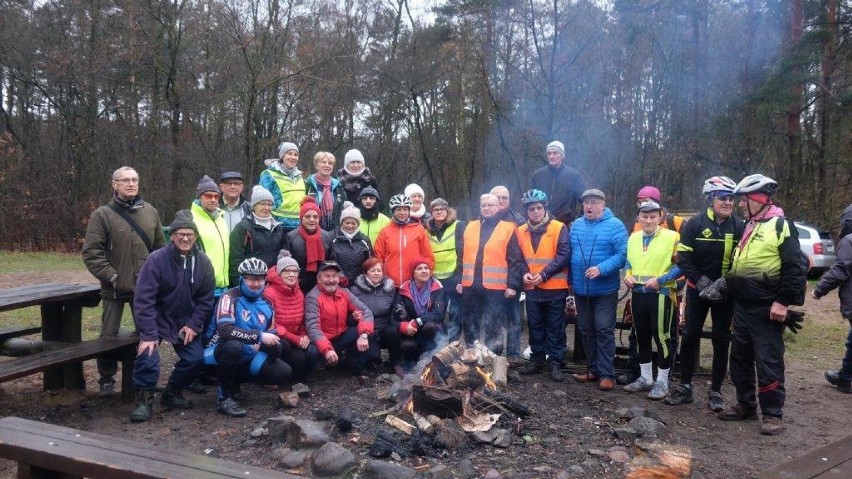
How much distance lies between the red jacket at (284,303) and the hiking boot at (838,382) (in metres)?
5.47

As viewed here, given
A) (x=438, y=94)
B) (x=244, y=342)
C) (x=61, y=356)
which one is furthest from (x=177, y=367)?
(x=438, y=94)

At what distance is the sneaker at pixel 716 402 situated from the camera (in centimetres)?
509

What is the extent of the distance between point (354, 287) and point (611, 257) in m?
2.60

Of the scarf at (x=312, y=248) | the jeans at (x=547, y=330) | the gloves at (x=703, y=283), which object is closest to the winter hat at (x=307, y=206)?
the scarf at (x=312, y=248)

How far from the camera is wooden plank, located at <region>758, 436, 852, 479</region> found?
2732 millimetres

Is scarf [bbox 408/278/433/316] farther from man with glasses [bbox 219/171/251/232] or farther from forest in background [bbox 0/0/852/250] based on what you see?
forest in background [bbox 0/0/852/250]

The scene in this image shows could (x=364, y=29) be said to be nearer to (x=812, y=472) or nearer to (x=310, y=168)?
(x=310, y=168)

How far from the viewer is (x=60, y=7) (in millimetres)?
18828

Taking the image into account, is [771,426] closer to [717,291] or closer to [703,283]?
[717,291]

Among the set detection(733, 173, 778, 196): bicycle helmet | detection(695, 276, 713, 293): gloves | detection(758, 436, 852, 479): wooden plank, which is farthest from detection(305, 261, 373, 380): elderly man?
detection(758, 436, 852, 479): wooden plank

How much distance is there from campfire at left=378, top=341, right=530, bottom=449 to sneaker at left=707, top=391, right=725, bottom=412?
1771mm

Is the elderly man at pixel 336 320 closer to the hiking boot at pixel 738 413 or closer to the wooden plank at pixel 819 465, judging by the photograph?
the hiking boot at pixel 738 413

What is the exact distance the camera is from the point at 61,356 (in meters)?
4.69

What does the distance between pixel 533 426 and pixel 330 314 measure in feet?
7.30
